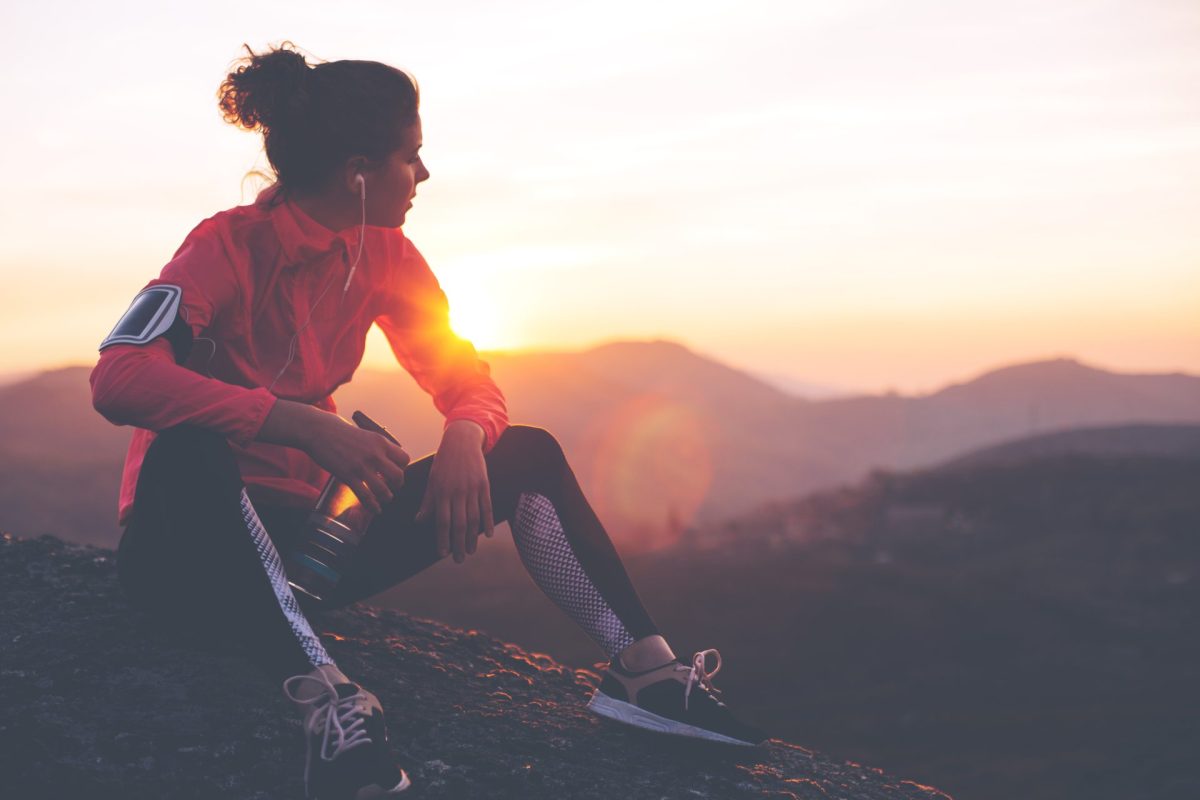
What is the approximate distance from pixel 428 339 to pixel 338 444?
2.67ft

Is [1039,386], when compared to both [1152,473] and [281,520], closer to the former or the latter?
[1152,473]

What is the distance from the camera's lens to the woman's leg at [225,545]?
2.50 m

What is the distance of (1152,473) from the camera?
854 inches

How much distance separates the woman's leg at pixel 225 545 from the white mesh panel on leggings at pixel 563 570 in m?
0.73

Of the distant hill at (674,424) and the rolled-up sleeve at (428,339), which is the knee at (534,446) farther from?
the distant hill at (674,424)

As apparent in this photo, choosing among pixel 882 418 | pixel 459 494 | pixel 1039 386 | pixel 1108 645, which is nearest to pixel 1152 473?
pixel 1108 645

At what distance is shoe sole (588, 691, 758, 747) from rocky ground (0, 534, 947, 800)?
0.15ft

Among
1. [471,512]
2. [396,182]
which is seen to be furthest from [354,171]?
[471,512]

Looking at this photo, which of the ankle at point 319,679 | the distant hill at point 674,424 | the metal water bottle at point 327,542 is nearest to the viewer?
the ankle at point 319,679

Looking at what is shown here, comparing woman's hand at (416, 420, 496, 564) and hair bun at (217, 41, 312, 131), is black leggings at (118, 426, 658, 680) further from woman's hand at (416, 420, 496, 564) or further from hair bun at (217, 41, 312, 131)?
hair bun at (217, 41, 312, 131)

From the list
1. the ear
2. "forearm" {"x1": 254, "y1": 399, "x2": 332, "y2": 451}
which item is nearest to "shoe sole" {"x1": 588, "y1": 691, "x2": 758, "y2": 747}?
"forearm" {"x1": 254, "y1": 399, "x2": 332, "y2": 451}

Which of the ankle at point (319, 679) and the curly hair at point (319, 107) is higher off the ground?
the curly hair at point (319, 107)

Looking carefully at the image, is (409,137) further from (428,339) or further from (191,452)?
(191,452)

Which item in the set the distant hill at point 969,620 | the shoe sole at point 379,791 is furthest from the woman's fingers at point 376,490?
the distant hill at point 969,620
